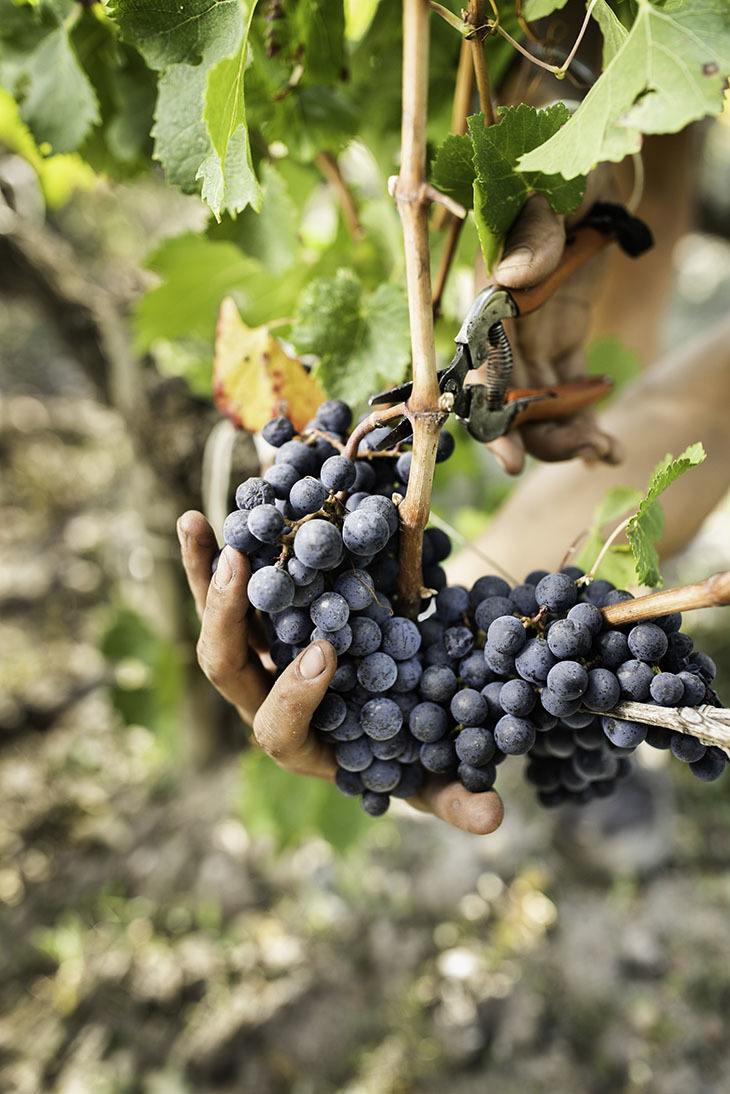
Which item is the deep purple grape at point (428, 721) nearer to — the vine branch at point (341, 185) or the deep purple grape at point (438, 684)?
the deep purple grape at point (438, 684)

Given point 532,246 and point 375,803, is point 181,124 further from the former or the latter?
point 375,803

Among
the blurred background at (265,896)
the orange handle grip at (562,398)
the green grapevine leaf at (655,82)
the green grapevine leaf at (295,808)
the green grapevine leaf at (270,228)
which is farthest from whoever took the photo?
the blurred background at (265,896)

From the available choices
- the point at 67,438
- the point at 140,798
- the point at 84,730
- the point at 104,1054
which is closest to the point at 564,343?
the point at 104,1054

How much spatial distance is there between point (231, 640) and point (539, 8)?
1.43 ft

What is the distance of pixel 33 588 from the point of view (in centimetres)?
296

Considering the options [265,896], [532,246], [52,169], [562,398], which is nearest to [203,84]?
[532,246]

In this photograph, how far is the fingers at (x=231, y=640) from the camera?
466 mm

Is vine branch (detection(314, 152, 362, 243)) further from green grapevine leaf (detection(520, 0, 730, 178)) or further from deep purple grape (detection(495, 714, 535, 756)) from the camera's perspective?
deep purple grape (detection(495, 714, 535, 756))

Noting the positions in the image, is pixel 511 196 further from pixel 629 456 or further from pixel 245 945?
pixel 245 945

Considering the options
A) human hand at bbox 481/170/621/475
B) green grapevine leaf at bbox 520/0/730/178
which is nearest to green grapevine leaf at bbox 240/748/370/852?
human hand at bbox 481/170/621/475

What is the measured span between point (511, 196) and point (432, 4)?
12 cm

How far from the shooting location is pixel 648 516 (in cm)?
53

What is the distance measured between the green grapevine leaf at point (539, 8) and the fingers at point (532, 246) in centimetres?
10

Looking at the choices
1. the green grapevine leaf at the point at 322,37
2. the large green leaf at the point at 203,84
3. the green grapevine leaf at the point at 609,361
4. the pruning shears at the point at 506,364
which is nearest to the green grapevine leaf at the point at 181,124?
the large green leaf at the point at 203,84
